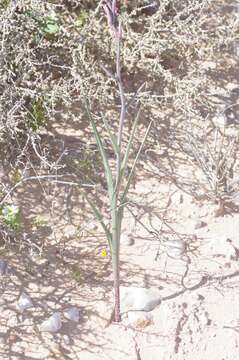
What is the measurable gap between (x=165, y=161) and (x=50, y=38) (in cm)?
70

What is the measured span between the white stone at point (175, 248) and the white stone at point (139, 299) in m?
0.18

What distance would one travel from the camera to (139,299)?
2.24 m

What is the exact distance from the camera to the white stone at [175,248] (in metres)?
2.40

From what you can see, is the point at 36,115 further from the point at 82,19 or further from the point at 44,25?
the point at 82,19

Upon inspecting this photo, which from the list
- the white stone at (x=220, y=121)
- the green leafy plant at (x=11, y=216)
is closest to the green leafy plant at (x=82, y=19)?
the white stone at (x=220, y=121)

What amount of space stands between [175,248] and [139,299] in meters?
0.27

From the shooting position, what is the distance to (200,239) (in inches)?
97.8

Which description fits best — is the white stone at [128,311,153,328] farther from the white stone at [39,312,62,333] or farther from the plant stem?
the white stone at [39,312,62,333]

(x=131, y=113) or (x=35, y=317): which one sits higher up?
(x=131, y=113)

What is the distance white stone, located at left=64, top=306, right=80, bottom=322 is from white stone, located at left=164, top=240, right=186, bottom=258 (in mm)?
402

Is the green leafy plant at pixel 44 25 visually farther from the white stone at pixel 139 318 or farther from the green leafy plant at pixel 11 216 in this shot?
the white stone at pixel 139 318

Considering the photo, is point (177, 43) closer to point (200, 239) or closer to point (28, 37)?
point (28, 37)

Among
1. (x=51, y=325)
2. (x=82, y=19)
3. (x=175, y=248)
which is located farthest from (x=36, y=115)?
(x=51, y=325)

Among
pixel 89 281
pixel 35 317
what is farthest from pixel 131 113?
pixel 35 317
